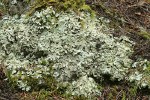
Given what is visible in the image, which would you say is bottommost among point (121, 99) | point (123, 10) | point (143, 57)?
point (121, 99)

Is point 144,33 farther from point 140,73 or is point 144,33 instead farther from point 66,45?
point 66,45

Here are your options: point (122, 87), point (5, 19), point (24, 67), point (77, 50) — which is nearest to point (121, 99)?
point (122, 87)

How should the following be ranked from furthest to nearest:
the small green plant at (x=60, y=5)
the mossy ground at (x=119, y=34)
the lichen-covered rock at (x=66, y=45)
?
the small green plant at (x=60, y=5)
the lichen-covered rock at (x=66, y=45)
the mossy ground at (x=119, y=34)

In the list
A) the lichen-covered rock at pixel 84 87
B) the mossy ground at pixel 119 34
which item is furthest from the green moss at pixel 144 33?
the lichen-covered rock at pixel 84 87

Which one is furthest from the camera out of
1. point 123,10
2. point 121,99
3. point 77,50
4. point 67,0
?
point 123,10

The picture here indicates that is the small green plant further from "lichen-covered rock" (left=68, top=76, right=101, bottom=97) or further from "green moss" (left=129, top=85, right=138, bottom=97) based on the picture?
"green moss" (left=129, top=85, right=138, bottom=97)

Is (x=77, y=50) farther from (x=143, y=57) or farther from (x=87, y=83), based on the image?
(x=143, y=57)

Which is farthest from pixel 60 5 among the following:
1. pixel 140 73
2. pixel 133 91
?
pixel 133 91

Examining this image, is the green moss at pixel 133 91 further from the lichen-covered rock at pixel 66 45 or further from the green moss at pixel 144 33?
the green moss at pixel 144 33

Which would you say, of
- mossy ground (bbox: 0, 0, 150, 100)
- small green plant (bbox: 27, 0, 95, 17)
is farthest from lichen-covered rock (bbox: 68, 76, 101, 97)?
small green plant (bbox: 27, 0, 95, 17)
